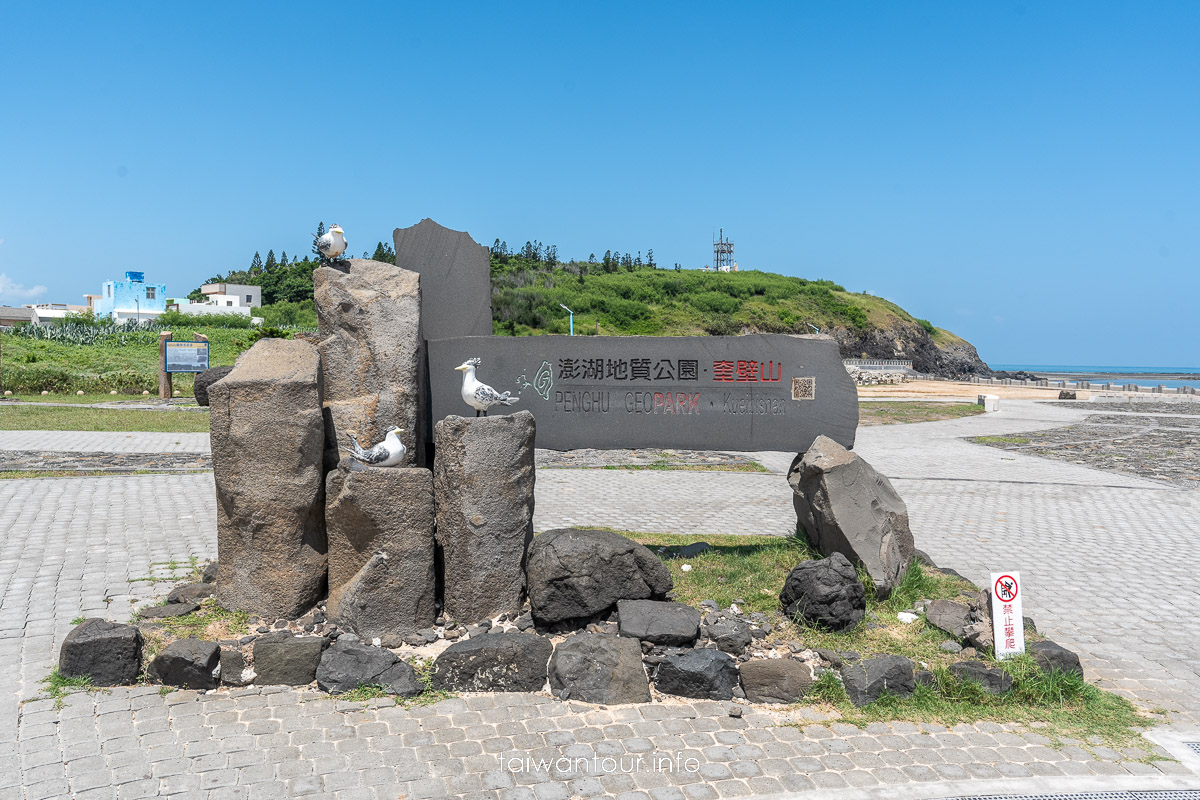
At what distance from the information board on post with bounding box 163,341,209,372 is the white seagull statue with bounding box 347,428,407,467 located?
73.1ft

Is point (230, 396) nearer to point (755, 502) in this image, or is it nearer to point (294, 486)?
point (294, 486)

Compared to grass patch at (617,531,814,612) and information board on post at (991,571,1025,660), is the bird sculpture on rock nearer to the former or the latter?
grass patch at (617,531,814,612)

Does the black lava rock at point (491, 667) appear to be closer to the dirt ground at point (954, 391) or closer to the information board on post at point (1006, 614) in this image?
the information board on post at point (1006, 614)

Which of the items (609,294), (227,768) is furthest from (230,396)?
(609,294)

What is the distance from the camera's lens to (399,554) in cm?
575

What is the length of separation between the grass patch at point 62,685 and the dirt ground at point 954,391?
36.1m

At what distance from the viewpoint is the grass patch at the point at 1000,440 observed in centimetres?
2030

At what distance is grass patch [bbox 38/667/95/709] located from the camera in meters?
5.01

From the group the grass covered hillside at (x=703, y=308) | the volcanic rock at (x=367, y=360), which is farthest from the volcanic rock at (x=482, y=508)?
the grass covered hillside at (x=703, y=308)

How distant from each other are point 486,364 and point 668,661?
123 inches

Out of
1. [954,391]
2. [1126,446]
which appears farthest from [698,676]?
[954,391]

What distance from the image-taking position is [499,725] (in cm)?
475

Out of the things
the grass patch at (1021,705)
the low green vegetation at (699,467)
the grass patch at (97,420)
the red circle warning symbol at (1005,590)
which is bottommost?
the grass patch at (1021,705)

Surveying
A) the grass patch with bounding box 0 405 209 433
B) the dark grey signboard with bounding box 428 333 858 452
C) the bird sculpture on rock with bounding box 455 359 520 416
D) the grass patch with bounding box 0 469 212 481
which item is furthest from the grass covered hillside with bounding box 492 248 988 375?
the bird sculpture on rock with bounding box 455 359 520 416
